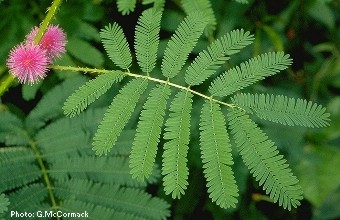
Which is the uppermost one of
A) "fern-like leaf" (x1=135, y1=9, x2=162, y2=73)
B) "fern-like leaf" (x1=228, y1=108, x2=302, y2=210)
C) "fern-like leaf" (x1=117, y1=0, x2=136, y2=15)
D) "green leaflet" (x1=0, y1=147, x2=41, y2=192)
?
"fern-like leaf" (x1=117, y1=0, x2=136, y2=15)

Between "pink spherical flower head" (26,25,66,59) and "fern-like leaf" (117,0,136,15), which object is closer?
"pink spherical flower head" (26,25,66,59)

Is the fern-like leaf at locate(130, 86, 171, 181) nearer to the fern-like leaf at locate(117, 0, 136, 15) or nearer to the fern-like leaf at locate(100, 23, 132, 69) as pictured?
the fern-like leaf at locate(100, 23, 132, 69)

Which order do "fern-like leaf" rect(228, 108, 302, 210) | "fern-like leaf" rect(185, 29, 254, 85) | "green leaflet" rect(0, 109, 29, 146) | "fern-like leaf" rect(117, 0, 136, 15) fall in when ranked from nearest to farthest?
"fern-like leaf" rect(228, 108, 302, 210), "fern-like leaf" rect(185, 29, 254, 85), "fern-like leaf" rect(117, 0, 136, 15), "green leaflet" rect(0, 109, 29, 146)

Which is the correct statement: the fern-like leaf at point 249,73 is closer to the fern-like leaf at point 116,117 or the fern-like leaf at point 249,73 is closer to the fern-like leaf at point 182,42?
the fern-like leaf at point 182,42

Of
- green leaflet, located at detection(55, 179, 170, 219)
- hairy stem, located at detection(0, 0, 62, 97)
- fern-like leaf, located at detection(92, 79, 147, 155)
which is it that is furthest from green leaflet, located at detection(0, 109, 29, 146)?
fern-like leaf, located at detection(92, 79, 147, 155)

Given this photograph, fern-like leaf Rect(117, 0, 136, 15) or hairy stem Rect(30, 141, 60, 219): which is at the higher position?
fern-like leaf Rect(117, 0, 136, 15)

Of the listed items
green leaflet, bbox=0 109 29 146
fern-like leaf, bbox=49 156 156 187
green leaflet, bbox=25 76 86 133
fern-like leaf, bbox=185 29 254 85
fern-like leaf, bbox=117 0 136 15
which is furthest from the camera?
green leaflet, bbox=25 76 86 133

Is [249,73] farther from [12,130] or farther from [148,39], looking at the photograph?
[12,130]
